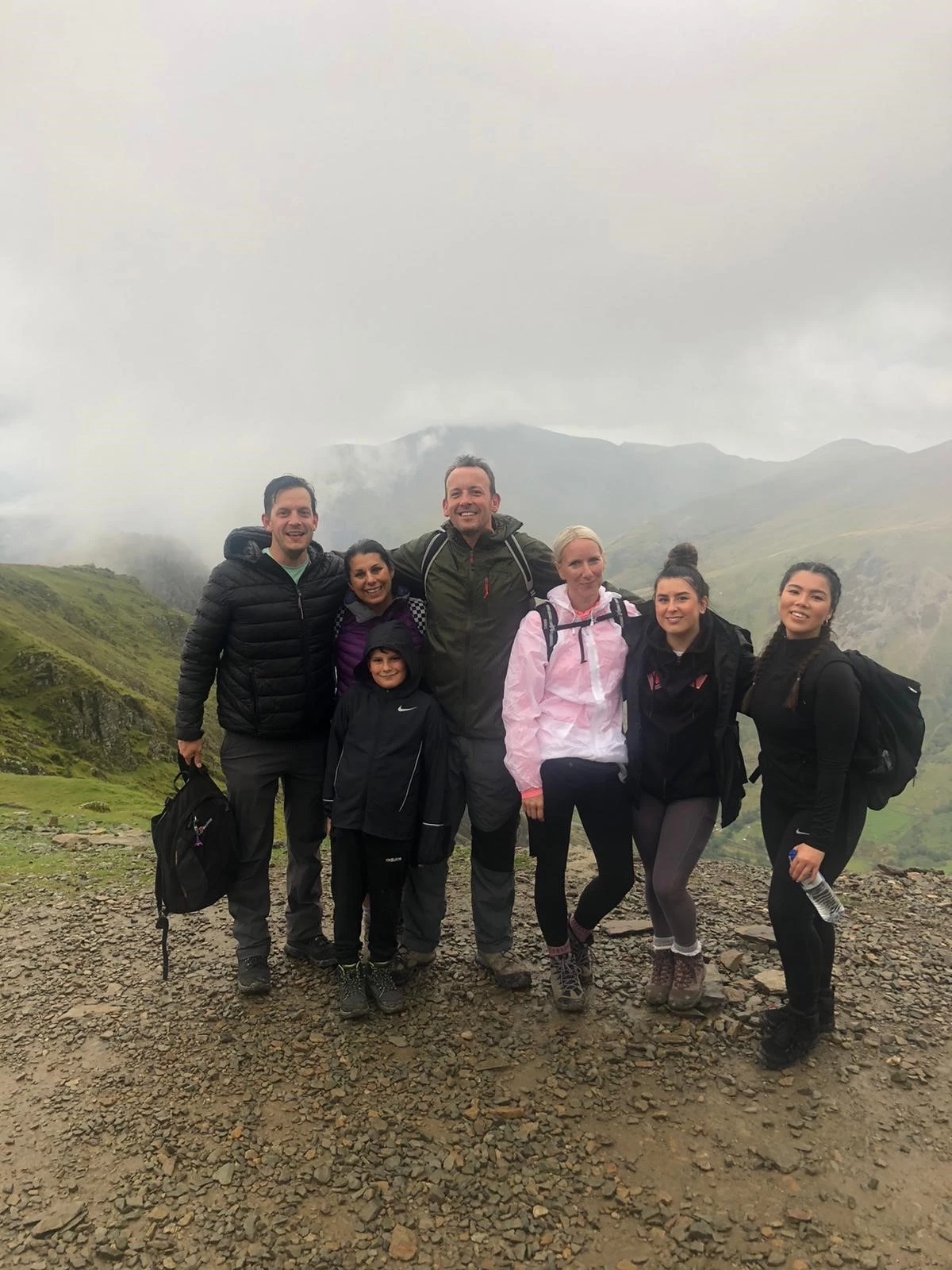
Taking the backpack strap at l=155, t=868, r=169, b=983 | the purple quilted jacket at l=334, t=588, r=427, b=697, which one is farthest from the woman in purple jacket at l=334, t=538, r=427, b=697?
the backpack strap at l=155, t=868, r=169, b=983

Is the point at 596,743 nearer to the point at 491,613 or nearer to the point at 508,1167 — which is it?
the point at 491,613

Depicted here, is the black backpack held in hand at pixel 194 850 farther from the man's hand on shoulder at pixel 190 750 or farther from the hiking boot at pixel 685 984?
the hiking boot at pixel 685 984

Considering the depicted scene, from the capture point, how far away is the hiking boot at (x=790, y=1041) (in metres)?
6.40

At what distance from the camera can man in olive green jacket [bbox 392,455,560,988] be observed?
23.7ft

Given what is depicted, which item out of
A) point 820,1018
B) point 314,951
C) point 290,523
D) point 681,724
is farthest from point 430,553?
point 820,1018

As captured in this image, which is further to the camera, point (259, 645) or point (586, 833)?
point (259, 645)

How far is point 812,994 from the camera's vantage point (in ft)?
21.0

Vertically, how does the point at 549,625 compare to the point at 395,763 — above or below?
above

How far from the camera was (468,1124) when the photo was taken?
5910 mm

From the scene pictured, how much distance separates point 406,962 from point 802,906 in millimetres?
4408

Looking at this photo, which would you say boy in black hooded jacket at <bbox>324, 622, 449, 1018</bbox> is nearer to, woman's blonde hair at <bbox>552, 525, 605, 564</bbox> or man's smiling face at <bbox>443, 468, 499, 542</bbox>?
man's smiling face at <bbox>443, 468, 499, 542</bbox>

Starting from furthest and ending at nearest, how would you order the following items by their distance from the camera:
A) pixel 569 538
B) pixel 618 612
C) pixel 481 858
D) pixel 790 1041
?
1. pixel 481 858
2. pixel 618 612
3. pixel 569 538
4. pixel 790 1041

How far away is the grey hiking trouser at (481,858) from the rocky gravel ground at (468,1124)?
62 cm

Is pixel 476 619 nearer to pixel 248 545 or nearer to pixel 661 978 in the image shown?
pixel 248 545
